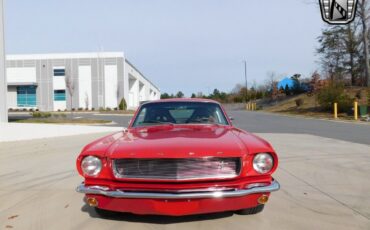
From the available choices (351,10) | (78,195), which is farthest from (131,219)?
(351,10)

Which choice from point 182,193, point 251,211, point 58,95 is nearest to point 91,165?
point 182,193

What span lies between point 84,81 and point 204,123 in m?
52.1

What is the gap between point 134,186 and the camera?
362 cm

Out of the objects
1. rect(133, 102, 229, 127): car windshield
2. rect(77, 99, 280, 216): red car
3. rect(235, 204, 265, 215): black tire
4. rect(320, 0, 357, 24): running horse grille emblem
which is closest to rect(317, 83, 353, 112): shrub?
rect(133, 102, 229, 127): car windshield

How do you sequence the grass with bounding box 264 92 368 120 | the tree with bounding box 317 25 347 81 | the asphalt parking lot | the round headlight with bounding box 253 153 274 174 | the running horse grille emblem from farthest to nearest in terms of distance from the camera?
1. the tree with bounding box 317 25 347 81
2. the grass with bounding box 264 92 368 120
3. the asphalt parking lot
4. the running horse grille emblem
5. the round headlight with bounding box 253 153 274 174

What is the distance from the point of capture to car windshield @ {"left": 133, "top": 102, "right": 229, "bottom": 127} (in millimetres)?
5465

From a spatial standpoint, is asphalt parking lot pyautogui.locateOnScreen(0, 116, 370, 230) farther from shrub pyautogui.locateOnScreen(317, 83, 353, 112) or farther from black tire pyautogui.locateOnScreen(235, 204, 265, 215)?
shrub pyautogui.locateOnScreen(317, 83, 353, 112)

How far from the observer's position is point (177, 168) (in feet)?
11.8

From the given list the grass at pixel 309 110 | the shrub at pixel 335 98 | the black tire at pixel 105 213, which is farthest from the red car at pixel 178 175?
the shrub at pixel 335 98

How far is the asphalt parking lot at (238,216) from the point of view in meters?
4.05

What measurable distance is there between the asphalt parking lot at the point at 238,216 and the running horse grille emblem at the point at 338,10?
220 centimetres

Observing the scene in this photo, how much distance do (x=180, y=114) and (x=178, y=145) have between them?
1.94 metres

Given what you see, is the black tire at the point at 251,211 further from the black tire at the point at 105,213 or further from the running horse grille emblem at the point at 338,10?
the running horse grille emblem at the point at 338,10

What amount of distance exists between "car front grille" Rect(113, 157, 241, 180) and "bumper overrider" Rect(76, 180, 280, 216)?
160mm
